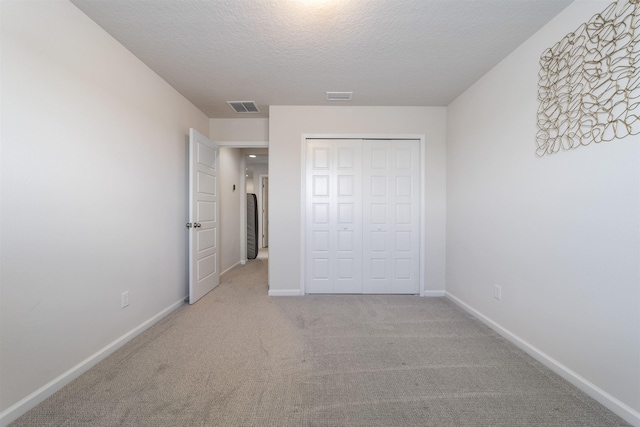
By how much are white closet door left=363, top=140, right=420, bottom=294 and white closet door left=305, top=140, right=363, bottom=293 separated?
4.7 inches

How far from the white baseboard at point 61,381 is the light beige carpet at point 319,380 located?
46mm

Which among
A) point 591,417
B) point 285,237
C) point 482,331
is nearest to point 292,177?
point 285,237

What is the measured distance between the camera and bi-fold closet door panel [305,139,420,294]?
3.14m

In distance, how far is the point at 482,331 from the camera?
2201 millimetres

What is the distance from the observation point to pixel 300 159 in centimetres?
310

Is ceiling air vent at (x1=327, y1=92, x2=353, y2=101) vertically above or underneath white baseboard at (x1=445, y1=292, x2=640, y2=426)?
above

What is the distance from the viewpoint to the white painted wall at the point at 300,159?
3094 mm

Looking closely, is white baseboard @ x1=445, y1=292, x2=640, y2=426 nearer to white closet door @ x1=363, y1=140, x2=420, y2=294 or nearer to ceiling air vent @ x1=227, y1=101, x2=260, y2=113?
white closet door @ x1=363, y1=140, x2=420, y2=294

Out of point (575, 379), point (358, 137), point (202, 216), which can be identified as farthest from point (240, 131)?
point (575, 379)

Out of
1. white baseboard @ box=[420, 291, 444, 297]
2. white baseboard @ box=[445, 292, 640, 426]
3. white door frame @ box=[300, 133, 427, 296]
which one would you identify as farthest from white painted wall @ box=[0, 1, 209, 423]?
white baseboard @ box=[445, 292, 640, 426]

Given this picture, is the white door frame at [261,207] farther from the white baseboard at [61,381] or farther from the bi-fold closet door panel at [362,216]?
the white baseboard at [61,381]

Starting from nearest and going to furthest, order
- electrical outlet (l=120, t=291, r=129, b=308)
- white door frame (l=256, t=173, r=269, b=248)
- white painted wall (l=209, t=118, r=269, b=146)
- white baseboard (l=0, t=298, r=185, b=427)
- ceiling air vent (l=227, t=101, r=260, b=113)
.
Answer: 1. white baseboard (l=0, t=298, r=185, b=427)
2. electrical outlet (l=120, t=291, r=129, b=308)
3. ceiling air vent (l=227, t=101, r=260, b=113)
4. white painted wall (l=209, t=118, r=269, b=146)
5. white door frame (l=256, t=173, r=269, b=248)

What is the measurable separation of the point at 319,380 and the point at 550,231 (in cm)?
188

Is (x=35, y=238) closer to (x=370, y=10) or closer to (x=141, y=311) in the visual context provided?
(x=141, y=311)
